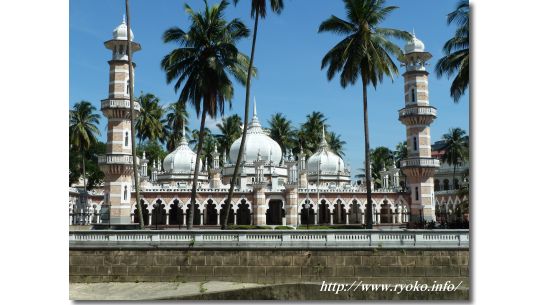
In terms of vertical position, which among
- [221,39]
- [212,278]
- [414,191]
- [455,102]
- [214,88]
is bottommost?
[212,278]

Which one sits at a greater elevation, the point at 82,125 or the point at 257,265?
the point at 82,125

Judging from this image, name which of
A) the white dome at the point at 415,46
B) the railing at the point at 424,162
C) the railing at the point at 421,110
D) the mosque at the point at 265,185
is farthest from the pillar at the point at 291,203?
the white dome at the point at 415,46

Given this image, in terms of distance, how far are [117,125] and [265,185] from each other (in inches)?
513

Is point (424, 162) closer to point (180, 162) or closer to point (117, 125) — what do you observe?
point (117, 125)

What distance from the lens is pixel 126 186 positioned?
2519cm

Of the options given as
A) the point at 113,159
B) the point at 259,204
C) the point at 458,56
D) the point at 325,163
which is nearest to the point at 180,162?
the point at 325,163

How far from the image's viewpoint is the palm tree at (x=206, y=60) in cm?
1905

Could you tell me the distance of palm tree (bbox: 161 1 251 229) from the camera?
19.0 metres

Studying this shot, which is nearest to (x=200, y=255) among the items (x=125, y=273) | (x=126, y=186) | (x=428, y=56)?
(x=125, y=273)

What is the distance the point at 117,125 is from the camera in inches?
957

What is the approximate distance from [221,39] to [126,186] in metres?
10.0

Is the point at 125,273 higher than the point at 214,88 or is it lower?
lower

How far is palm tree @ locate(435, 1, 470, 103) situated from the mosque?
86.0 inches
